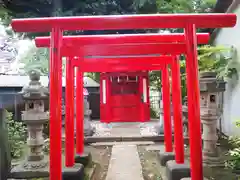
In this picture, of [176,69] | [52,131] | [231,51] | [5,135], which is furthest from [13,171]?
[231,51]

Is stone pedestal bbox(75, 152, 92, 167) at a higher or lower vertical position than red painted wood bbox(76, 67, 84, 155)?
lower

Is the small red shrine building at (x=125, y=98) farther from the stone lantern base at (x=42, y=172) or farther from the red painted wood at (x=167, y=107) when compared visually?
the stone lantern base at (x=42, y=172)

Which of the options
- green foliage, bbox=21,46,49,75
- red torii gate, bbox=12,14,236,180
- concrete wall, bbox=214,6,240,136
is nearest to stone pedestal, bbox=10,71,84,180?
red torii gate, bbox=12,14,236,180

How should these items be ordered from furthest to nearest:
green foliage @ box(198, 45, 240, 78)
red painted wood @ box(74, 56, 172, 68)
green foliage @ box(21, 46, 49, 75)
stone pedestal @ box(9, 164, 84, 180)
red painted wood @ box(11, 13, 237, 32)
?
green foliage @ box(21, 46, 49, 75), green foliage @ box(198, 45, 240, 78), red painted wood @ box(74, 56, 172, 68), stone pedestal @ box(9, 164, 84, 180), red painted wood @ box(11, 13, 237, 32)

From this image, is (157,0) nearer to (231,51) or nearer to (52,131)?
(231,51)

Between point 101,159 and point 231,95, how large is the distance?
4.45 meters

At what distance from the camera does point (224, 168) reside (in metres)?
5.43

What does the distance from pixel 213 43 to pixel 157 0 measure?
348 centimetres

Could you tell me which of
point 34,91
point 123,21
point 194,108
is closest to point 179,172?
point 194,108

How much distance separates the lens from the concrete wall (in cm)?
743

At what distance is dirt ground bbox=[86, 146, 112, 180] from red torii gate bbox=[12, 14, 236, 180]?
243 centimetres

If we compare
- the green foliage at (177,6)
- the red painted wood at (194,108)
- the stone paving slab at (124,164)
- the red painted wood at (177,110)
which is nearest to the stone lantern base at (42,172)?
the stone paving slab at (124,164)

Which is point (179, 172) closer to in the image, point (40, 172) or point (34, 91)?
point (40, 172)

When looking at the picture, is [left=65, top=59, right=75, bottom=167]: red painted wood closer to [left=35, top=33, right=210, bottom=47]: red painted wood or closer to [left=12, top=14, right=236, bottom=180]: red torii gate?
[left=35, top=33, right=210, bottom=47]: red painted wood
